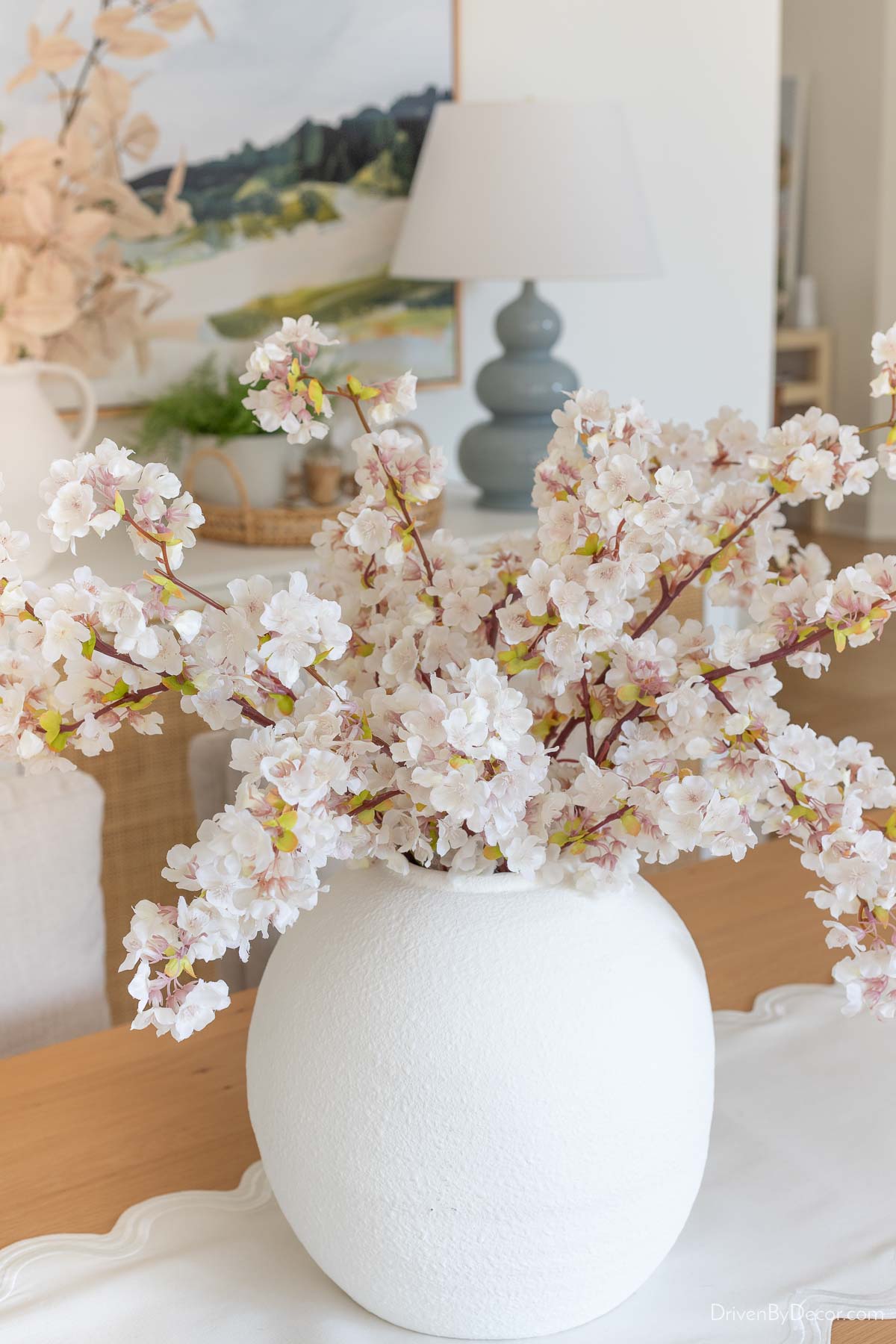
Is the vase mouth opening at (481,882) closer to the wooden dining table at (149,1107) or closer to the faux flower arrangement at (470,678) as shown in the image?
the faux flower arrangement at (470,678)

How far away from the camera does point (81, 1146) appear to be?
2.93 feet

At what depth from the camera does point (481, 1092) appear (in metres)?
0.62

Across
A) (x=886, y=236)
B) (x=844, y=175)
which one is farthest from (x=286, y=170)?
(x=844, y=175)

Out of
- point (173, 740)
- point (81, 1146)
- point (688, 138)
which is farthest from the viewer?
point (688, 138)

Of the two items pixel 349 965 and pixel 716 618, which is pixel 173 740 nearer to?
pixel 716 618

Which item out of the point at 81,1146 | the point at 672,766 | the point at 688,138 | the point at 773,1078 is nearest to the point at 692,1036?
the point at 672,766

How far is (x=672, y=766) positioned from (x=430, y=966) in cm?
14

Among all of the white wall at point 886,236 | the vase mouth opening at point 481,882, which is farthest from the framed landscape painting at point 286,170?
the white wall at point 886,236

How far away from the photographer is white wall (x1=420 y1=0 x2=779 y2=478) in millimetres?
2777

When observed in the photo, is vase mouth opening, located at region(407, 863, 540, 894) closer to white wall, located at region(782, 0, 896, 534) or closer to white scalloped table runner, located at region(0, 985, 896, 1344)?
white scalloped table runner, located at region(0, 985, 896, 1344)

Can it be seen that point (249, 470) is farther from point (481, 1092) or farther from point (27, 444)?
point (481, 1092)

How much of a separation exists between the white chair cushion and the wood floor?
248cm

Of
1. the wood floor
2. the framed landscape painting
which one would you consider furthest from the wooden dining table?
the wood floor

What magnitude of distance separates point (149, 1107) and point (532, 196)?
5.64ft
